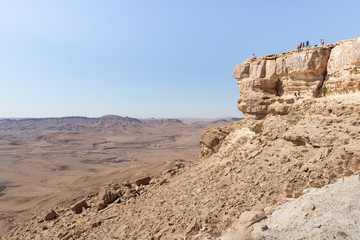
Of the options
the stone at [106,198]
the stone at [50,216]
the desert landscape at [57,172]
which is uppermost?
the stone at [106,198]

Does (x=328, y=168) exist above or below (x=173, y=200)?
above

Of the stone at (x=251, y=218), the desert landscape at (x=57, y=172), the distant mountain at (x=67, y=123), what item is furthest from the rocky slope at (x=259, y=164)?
the distant mountain at (x=67, y=123)

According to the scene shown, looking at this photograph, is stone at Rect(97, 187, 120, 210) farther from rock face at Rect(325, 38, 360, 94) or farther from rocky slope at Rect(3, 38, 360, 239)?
rock face at Rect(325, 38, 360, 94)

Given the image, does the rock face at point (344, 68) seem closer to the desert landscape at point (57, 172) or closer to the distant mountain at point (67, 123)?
the desert landscape at point (57, 172)

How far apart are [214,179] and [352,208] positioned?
5.86m

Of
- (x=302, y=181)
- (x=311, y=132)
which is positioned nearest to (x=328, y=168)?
(x=302, y=181)

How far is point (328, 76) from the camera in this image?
11.6m

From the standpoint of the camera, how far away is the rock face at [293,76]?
34.9 feet

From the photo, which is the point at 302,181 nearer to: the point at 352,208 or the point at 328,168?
the point at 328,168

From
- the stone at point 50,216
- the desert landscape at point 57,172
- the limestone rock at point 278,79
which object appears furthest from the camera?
the desert landscape at point 57,172

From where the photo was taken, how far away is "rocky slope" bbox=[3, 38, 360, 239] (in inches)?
300

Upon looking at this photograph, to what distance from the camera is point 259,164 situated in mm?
9883

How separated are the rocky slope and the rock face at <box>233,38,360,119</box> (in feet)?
0.16

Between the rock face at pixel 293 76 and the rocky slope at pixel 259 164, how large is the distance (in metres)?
0.05
